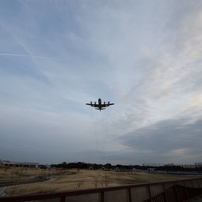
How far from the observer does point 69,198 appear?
4.06 meters

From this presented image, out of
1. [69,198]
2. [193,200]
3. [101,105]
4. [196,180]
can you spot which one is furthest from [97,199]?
[101,105]

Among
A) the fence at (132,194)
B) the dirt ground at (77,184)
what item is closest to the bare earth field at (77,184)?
the dirt ground at (77,184)

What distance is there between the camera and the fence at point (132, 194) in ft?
12.1

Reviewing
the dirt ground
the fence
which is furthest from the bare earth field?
the fence

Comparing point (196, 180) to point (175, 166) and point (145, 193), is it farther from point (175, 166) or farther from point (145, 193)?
point (175, 166)

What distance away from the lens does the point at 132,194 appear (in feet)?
19.2

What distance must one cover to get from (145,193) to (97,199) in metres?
3.30

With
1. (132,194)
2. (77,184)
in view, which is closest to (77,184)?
(77,184)

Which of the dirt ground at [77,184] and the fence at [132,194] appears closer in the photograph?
the fence at [132,194]

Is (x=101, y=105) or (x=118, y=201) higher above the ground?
(x=101, y=105)

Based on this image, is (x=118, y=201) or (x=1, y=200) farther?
(x=118, y=201)

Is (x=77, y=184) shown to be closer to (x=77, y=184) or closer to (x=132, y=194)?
(x=77, y=184)

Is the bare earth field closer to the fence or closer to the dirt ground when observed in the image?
the dirt ground

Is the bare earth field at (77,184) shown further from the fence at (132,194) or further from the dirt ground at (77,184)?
the fence at (132,194)
